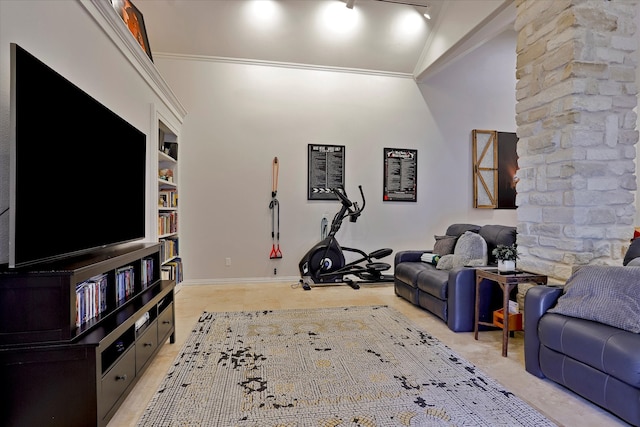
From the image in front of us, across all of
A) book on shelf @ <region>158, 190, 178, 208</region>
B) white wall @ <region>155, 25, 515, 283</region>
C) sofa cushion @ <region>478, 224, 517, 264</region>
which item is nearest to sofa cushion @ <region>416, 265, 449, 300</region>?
sofa cushion @ <region>478, 224, 517, 264</region>

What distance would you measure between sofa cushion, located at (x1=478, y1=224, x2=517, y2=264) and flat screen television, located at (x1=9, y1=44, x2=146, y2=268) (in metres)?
3.43

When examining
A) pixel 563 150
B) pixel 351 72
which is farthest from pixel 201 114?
pixel 563 150

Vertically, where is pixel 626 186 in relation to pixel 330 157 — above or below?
below

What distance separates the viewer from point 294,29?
476 cm

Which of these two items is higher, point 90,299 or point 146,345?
point 90,299

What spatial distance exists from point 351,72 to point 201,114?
2390mm

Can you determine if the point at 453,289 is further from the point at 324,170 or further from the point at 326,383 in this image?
the point at 324,170

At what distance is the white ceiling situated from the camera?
14.6 ft

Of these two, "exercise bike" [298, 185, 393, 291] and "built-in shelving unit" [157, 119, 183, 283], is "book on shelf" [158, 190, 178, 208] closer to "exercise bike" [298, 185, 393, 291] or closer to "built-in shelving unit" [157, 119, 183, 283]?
"built-in shelving unit" [157, 119, 183, 283]

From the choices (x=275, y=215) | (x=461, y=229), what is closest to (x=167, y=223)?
(x=275, y=215)

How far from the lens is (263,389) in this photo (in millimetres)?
2064

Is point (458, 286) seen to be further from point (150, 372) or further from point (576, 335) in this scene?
point (150, 372)

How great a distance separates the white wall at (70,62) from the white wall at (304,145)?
1.55 metres

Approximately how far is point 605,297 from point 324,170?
12.7ft
